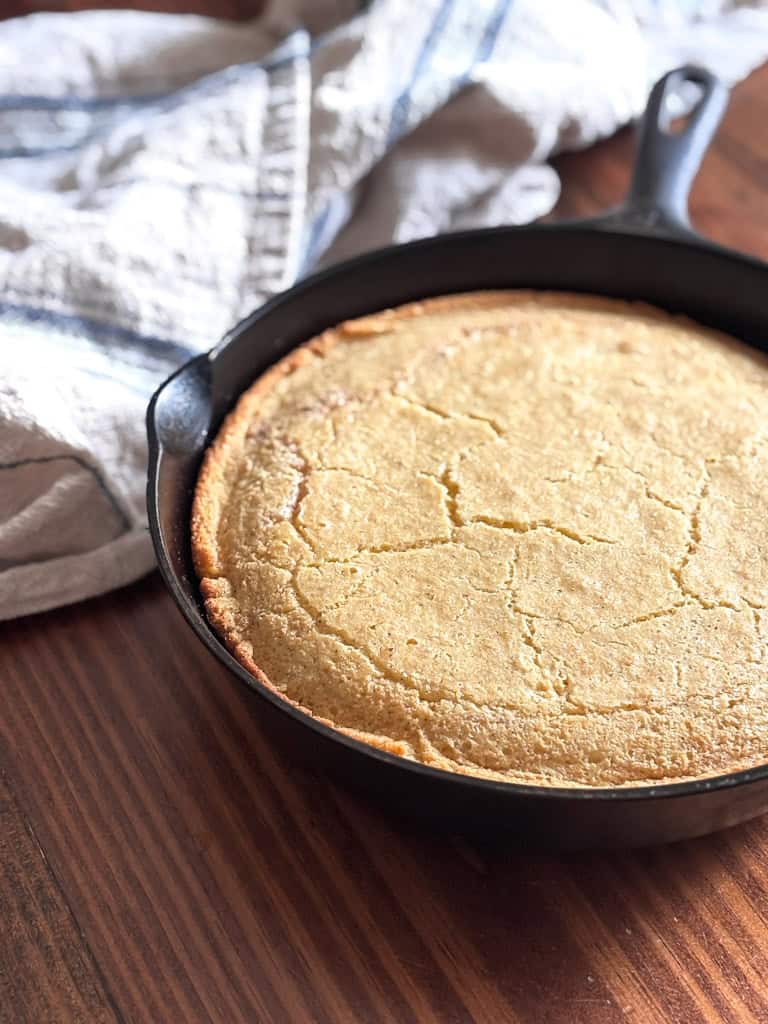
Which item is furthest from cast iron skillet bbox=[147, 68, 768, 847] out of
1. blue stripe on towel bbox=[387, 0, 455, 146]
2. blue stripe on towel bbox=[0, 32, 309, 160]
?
blue stripe on towel bbox=[0, 32, 309, 160]

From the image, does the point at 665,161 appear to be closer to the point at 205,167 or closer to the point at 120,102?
the point at 205,167

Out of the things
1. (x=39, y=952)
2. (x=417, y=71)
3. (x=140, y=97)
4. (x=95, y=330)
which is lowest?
(x=39, y=952)

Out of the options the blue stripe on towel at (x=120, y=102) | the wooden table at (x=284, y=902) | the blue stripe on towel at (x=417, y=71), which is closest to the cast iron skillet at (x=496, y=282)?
the wooden table at (x=284, y=902)

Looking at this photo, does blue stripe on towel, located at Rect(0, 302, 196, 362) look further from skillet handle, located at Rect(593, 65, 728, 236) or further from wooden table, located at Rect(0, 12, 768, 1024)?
skillet handle, located at Rect(593, 65, 728, 236)

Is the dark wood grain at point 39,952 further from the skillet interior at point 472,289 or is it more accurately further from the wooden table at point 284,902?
the skillet interior at point 472,289

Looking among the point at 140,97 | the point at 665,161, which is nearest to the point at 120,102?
the point at 140,97
